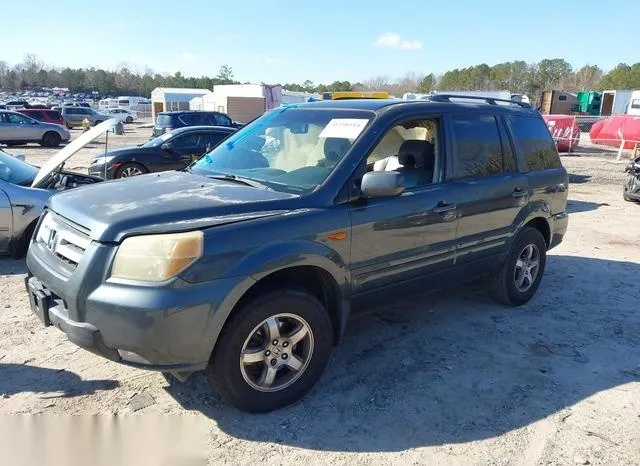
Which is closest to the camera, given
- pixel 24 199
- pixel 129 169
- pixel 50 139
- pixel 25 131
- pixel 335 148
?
pixel 335 148

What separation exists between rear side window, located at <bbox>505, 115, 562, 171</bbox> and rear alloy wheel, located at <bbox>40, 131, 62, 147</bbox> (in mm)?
24403

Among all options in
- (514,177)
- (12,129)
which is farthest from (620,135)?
(12,129)

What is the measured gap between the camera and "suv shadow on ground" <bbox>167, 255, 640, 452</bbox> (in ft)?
10.1

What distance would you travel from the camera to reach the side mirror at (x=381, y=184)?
3.31 meters

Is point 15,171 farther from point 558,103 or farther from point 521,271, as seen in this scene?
point 558,103

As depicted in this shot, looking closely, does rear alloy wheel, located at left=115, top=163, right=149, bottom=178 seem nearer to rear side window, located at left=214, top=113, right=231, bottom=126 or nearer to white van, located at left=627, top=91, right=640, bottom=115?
rear side window, located at left=214, top=113, right=231, bottom=126

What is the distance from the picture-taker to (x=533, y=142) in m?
5.09

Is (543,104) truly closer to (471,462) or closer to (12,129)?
(12,129)

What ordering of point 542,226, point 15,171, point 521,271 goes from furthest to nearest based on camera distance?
point 15,171
point 542,226
point 521,271

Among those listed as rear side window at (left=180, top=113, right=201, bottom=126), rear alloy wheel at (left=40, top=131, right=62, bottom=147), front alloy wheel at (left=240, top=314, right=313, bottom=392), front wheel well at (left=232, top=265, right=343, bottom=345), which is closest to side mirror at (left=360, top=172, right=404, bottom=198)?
front wheel well at (left=232, top=265, right=343, bottom=345)

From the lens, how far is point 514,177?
4.72 m

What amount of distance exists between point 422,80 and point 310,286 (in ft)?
349

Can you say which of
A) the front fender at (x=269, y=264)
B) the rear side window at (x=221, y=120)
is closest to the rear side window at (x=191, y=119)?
the rear side window at (x=221, y=120)

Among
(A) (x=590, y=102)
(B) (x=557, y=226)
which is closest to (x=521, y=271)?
(B) (x=557, y=226)
